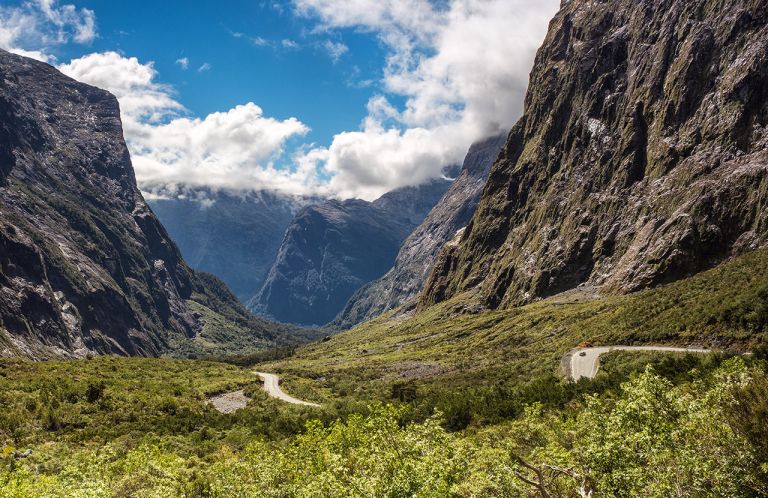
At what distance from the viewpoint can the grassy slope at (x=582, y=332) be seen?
86562mm

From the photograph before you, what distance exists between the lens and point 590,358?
9475 centimetres

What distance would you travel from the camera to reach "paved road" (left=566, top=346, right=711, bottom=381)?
82188 mm

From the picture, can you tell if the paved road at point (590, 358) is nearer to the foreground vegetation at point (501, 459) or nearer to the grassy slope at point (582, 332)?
the grassy slope at point (582, 332)

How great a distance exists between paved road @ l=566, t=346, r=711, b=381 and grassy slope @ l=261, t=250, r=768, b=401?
13.7 feet

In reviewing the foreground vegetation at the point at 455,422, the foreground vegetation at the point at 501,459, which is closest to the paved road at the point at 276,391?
the foreground vegetation at the point at 455,422

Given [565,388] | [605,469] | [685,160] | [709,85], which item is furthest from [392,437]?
[709,85]

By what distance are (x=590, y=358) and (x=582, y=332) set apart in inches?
1429

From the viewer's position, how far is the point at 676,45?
195 meters

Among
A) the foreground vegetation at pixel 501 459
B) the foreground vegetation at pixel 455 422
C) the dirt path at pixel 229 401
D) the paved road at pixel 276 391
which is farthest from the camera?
the paved road at pixel 276 391

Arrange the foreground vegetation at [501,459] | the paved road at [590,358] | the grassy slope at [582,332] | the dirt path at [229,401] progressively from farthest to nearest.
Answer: the dirt path at [229,401]
the grassy slope at [582,332]
the paved road at [590,358]
the foreground vegetation at [501,459]

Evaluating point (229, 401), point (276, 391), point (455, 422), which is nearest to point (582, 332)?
point (455, 422)

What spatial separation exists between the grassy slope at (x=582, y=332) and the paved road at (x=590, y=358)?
4.16 m

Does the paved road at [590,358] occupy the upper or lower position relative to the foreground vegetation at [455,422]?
upper

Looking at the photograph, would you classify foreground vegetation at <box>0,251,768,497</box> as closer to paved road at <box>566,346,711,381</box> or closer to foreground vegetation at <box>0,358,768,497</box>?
foreground vegetation at <box>0,358,768,497</box>
